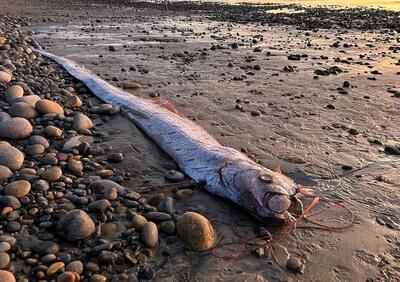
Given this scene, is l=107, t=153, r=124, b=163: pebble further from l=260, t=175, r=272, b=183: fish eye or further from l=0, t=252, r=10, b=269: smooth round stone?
l=0, t=252, r=10, b=269: smooth round stone

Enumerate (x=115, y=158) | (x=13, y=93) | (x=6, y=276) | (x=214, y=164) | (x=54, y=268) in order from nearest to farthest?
(x=6, y=276) < (x=54, y=268) < (x=214, y=164) < (x=115, y=158) < (x=13, y=93)

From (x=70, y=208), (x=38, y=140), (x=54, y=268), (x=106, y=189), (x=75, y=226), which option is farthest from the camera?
(x=38, y=140)

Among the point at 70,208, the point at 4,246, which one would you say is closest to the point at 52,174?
the point at 70,208

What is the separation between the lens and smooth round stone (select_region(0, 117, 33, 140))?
19.1 ft

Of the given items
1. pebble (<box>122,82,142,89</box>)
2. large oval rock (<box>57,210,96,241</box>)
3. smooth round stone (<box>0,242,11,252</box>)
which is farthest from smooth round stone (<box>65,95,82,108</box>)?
smooth round stone (<box>0,242,11,252</box>)

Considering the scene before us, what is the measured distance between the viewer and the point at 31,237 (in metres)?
3.83

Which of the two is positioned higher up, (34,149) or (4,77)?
(4,77)

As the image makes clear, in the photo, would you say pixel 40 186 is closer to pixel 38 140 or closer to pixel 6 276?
pixel 38 140

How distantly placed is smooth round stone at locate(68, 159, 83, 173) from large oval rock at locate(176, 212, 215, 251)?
1.71 meters

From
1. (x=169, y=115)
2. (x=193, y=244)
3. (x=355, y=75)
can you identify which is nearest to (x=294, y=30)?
(x=355, y=75)

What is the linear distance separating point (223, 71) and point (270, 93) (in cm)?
227

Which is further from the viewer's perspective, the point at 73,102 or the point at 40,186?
the point at 73,102

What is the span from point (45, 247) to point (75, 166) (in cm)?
161

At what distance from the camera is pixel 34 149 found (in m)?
5.49
